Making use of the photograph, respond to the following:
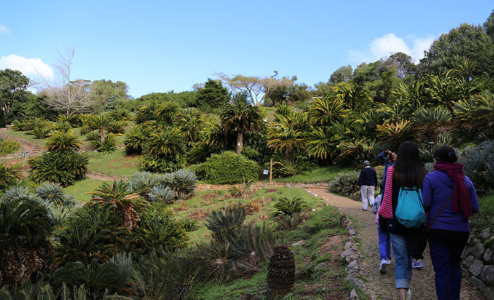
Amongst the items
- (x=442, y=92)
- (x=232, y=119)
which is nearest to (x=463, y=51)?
(x=442, y=92)

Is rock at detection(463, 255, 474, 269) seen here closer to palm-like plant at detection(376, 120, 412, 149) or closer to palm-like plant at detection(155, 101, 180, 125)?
palm-like plant at detection(376, 120, 412, 149)

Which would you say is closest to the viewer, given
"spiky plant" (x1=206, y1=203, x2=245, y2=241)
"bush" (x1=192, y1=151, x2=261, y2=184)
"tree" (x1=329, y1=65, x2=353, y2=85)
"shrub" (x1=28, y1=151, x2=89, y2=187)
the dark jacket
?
"spiky plant" (x1=206, y1=203, x2=245, y2=241)

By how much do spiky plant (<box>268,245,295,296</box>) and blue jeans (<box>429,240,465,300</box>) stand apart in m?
1.62

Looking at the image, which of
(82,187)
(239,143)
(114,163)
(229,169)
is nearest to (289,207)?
(229,169)

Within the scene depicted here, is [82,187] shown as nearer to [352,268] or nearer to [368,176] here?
[368,176]

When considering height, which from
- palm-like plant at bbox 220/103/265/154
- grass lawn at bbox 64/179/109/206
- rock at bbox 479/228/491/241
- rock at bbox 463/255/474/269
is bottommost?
grass lawn at bbox 64/179/109/206

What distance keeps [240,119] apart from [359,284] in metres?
16.9

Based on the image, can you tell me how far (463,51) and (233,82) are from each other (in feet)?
106

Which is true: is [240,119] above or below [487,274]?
above

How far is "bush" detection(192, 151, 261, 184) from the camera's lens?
61.2 feet

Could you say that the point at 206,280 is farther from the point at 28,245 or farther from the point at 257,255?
the point at 28,245

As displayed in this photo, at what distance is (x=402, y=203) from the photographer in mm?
3039

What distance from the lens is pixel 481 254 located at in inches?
162

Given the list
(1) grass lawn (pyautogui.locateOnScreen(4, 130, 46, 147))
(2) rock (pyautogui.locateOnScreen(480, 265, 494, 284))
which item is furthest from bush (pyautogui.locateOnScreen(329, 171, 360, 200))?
(1) grass lawn (pyautogui.locateOnScreen(4, 130, 46, 147))
